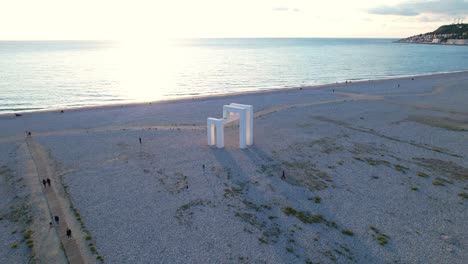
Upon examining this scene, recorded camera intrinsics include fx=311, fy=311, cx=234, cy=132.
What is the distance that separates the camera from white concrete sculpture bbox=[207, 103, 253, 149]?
2783cm

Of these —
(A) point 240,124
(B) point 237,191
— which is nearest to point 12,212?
(B) point 237,191

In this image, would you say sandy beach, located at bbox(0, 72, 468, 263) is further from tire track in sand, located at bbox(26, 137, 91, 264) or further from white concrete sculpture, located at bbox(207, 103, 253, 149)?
white concrete sculpture, located at bbox(207, 103, 253, 149)

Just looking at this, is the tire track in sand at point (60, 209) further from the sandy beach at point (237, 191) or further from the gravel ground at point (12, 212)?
the gravel ground at point (12, 212)

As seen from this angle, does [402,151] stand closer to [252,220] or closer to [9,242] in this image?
[252,220]

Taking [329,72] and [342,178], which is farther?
[329,72]

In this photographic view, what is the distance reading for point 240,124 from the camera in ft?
91.7

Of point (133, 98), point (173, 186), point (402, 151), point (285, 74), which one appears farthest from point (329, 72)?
point (173, 186)

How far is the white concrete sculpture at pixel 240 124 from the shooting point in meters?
27.8

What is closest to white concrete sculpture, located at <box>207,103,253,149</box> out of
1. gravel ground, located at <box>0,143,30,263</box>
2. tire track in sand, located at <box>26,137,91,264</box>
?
tire track in sand, located at <box>26,137,91,264</box>

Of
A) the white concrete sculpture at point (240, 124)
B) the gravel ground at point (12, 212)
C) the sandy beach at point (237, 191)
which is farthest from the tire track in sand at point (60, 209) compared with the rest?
the white concrete sculpture at point (240, 124)

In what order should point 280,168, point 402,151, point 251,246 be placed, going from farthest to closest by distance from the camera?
point 402,151
point 280,168
point 251,246

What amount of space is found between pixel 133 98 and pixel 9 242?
149 ft

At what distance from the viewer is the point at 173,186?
21.5m

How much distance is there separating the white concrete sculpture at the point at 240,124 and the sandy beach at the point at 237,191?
0.92 m
